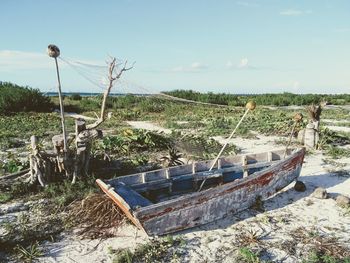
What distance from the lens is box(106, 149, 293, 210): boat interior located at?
728 centimetres

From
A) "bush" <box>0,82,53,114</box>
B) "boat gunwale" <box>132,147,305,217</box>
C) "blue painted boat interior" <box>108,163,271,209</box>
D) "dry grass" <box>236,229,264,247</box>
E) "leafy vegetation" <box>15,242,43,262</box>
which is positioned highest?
"bush" <box>0,82,53,114</box>

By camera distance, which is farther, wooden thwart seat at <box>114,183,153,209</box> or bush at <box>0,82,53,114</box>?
bush at <box>0,82,53,114</box>

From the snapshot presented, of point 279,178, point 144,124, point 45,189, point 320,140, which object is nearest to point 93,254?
point 45,189

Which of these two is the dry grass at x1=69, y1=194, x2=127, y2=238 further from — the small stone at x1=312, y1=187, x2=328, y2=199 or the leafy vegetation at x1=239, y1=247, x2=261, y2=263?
the small stone at x1=312, y1=187, x2=328, y2=199

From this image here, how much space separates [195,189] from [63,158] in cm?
314

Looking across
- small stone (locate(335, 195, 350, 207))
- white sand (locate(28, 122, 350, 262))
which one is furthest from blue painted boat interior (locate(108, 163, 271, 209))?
small stone (locate(335, 195, 350, 207))

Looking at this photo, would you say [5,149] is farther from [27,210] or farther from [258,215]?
[258,215]

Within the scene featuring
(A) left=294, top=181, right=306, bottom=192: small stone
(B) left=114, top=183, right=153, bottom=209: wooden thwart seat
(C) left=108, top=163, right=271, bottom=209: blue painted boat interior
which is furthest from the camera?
(A) left=294, top=181, right=306, bottom=192: small stone

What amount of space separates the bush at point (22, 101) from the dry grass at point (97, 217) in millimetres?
19372

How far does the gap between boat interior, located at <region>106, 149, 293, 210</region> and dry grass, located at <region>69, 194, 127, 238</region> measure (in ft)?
1.23

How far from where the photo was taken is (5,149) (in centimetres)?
1287

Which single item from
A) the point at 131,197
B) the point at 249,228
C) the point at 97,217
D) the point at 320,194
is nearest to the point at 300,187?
the point at 320,194

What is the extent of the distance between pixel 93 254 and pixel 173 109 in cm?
2342

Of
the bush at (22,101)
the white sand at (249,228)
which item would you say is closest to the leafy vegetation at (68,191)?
the white sand at (249,228)
